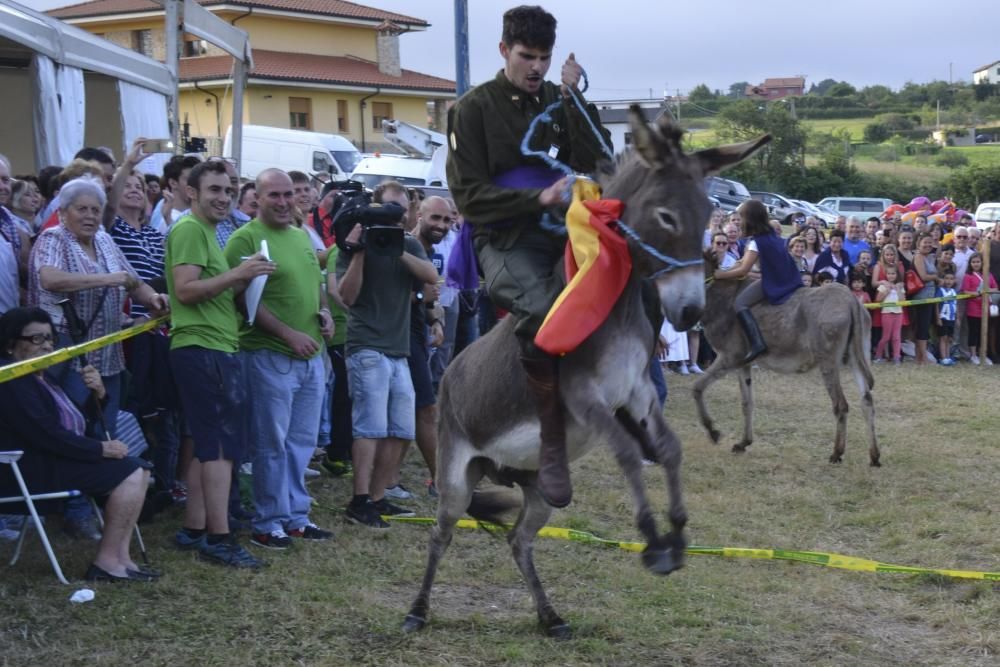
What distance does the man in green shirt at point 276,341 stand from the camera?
23.2 feet

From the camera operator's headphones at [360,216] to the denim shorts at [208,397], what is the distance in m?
1.41

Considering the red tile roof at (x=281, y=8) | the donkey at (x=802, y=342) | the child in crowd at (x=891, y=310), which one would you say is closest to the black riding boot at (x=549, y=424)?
the donkey at (x=802, y=342)

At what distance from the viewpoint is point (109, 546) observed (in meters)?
6.14

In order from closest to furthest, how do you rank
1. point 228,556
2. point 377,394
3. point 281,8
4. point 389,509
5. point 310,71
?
1. point 228,556
2. point 377,394
3. point 389,509
4. point 281,8
5. point 310,71

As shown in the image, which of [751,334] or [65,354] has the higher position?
[65,354]

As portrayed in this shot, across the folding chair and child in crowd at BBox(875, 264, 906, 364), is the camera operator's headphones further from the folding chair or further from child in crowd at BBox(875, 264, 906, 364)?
child in crowd at BBox(875, 264, 906, 364)

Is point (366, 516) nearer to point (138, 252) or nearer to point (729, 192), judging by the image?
point (138, 252)

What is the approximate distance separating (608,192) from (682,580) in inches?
115

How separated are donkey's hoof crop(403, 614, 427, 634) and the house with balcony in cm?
3654

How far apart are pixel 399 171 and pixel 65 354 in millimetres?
24874

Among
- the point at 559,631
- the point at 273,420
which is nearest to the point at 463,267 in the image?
the point at 273,420

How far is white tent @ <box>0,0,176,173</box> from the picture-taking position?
10.9 m

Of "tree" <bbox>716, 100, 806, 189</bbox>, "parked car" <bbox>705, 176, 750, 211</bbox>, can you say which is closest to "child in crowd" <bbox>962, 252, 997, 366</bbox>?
"parked car" <bbox>705, 176, 750, 211</bbox>

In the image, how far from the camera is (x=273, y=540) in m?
Answer: 7.16
